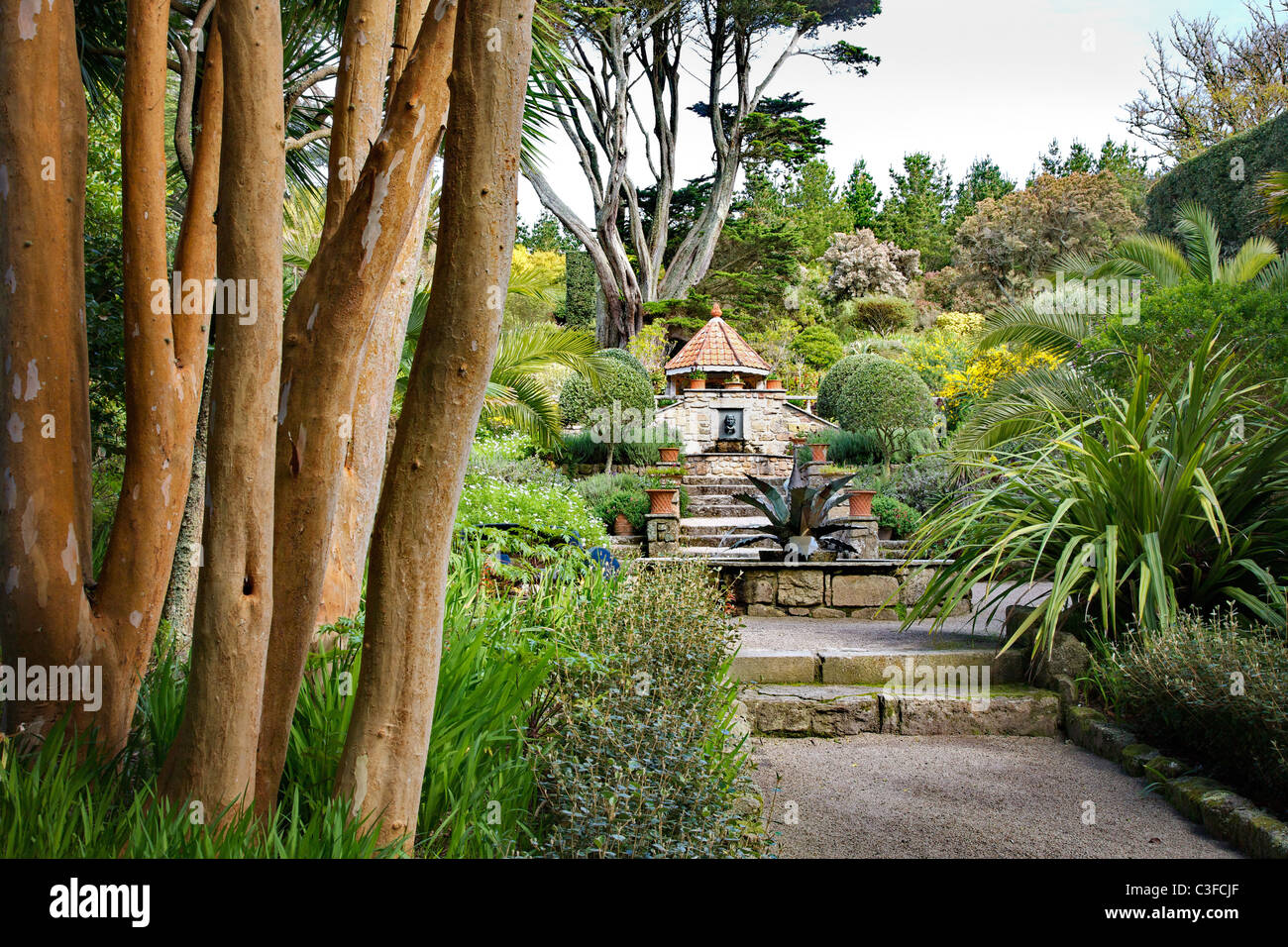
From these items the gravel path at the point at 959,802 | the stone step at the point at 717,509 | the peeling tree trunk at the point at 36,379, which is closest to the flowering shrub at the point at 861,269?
the stone step at the point at 717,509

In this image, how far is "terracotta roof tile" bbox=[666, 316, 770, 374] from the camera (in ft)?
57.0

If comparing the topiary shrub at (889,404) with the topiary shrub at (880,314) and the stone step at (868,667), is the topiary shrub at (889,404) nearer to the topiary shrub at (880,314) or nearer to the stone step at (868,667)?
the stone step at (868,667)

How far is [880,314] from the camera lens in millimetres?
28766

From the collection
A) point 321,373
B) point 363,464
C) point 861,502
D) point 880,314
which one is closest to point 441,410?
point 321,373

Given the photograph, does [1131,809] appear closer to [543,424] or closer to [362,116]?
[362,116]

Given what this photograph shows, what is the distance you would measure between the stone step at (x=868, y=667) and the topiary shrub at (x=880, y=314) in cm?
2427

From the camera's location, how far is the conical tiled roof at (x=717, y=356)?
56.9 feet

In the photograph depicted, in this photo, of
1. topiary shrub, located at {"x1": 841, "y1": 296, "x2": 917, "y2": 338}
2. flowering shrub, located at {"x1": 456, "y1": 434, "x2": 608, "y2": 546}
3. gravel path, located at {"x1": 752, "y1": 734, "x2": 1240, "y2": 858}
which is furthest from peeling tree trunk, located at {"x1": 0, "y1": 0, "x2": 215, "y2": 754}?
topiary shrub, located at {"x1": 841, "y1": 296, "x2": 917, "y2": 338}

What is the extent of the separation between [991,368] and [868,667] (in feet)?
34.2

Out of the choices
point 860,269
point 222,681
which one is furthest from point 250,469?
point 860,269

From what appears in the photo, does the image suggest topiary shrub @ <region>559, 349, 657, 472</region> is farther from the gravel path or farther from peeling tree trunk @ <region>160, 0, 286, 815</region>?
peeling tree trunk @ <region>160, 0, 286, 815</region>

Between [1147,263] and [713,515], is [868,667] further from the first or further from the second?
[1147,263]

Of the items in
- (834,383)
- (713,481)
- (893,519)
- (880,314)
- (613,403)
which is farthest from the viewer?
(880,314)

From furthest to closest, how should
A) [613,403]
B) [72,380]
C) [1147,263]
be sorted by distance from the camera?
[613,403] < [1147,263] < [72,380]
